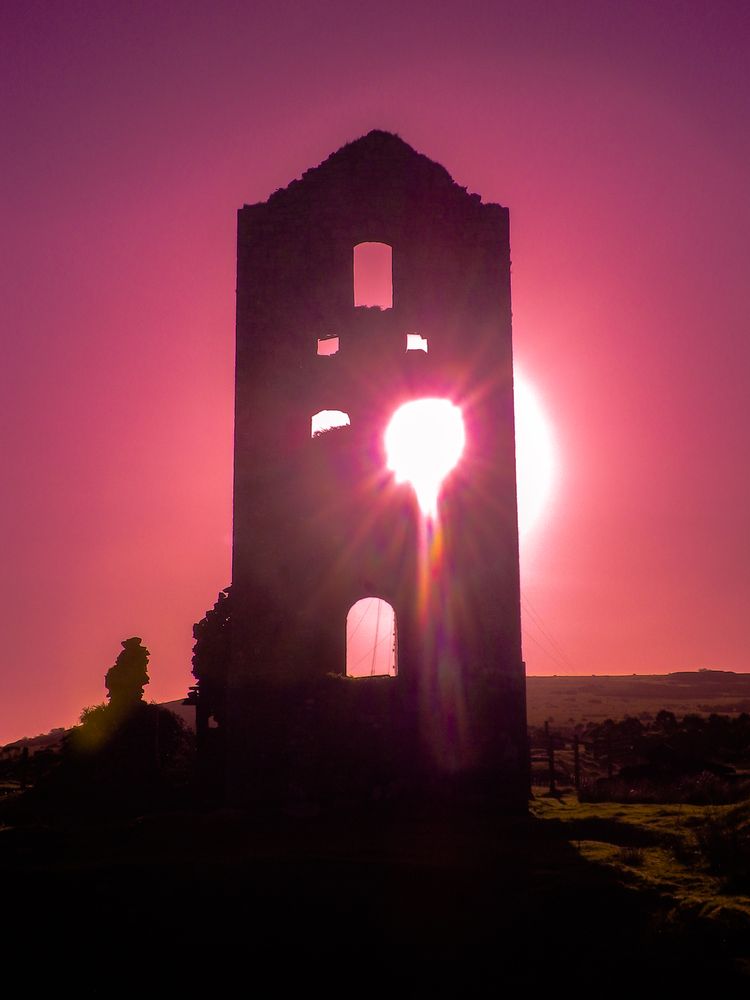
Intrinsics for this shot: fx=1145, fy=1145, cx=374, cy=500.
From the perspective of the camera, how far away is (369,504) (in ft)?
60.4

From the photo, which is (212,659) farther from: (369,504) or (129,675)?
(129,675)

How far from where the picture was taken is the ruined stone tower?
57.2ft

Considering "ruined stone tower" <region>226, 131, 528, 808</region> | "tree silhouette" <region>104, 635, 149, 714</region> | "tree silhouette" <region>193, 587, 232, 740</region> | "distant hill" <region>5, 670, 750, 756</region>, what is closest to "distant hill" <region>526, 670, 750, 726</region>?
"distant hill" <region>5, 670, 750, 756</region>

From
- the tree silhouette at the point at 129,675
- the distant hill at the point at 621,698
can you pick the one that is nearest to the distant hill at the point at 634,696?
the distant hill at the point at 621,698

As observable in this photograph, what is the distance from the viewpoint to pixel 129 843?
49.6 feet

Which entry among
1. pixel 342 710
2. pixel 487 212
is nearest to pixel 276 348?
pixel 487 212

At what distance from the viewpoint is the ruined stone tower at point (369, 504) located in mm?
17438

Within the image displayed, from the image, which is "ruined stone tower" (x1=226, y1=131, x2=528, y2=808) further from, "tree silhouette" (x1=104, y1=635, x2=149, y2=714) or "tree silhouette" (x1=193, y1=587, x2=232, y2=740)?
"tree silhouette" (x1=104, y1=635, x2=149, y2=714)

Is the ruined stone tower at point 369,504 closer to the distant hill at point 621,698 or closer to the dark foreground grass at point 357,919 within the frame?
the dark foreground grass at point 357,919

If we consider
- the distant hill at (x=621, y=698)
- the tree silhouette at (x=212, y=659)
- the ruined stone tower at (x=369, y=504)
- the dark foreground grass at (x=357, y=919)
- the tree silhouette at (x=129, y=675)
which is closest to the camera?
the dark foreground grass at (x=357, y=919)

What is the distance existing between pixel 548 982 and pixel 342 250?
499 inches

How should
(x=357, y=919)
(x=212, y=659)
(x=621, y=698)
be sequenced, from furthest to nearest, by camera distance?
(x=621, y=698) → (x=212, y=659) → (x=357, y=919)

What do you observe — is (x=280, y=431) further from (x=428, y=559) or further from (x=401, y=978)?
(x=401, y=978)

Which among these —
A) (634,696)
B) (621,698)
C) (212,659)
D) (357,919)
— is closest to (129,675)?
(212,659)
